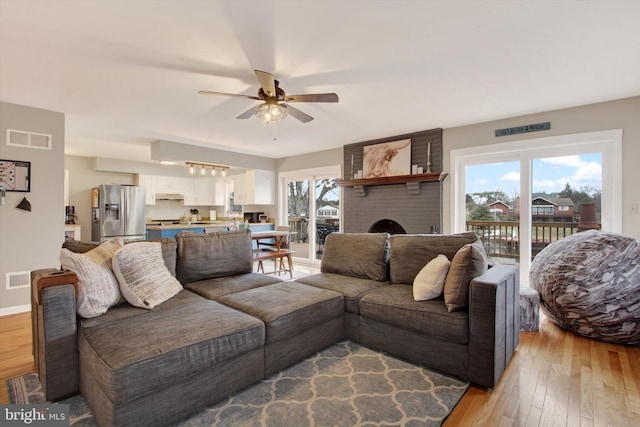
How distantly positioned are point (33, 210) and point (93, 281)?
2.48 meters

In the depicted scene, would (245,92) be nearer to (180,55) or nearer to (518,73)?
(180,55)

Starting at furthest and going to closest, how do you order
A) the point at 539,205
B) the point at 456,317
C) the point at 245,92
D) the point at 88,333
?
1. the point at 539,205
2. the point at 245,92
3. the point at 456,317
4. the point at 88,333

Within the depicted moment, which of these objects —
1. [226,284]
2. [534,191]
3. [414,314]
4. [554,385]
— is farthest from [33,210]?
[534,191]

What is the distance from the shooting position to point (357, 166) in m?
5.43

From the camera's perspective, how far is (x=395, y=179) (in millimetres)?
4770

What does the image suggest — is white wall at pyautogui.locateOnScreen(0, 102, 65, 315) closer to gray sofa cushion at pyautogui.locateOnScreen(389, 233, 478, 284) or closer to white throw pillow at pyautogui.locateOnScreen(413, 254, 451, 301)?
gray sofa cushion at pyautogui.locateOnScreen(389, 233, 478, 284)

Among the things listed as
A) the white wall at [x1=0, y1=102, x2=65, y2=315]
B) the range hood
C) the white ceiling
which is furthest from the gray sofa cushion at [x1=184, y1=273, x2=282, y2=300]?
the range hood

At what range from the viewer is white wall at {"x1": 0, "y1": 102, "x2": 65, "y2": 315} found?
3369 mm

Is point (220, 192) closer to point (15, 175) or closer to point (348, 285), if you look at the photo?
point (15, 175)

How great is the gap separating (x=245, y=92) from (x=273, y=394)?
2.73 meters

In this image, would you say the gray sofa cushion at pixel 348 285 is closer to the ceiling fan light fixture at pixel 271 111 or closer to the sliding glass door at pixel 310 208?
the ceiling fan light fixture at pixel 271 111

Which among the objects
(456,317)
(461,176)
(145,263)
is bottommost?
(456,317)

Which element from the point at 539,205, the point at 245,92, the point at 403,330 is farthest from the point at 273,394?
the point at 539,205

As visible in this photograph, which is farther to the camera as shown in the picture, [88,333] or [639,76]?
[639,76]
